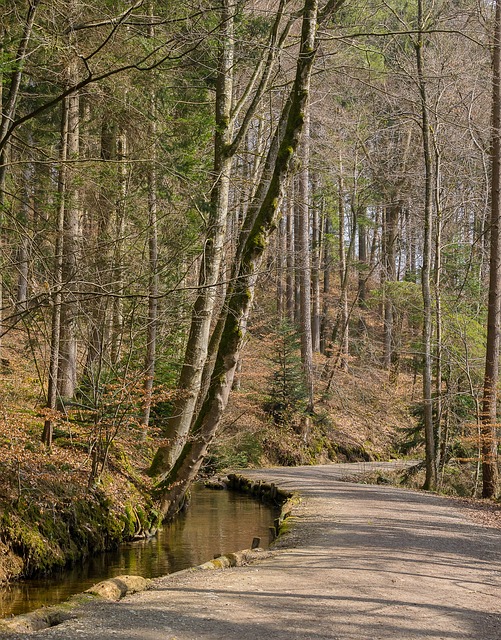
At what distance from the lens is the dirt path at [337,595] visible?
5.10 metres

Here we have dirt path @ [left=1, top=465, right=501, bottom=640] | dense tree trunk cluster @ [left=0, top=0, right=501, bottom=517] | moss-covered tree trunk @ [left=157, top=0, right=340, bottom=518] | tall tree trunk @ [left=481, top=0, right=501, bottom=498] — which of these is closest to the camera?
dirt path @ [left=1, top=465, right=501, bottom=640]

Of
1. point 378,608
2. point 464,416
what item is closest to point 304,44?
point 378,608

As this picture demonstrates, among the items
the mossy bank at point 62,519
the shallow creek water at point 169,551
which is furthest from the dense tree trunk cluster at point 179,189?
the shallow creek water at point 169,551

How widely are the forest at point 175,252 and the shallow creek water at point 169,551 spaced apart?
1.16 ft

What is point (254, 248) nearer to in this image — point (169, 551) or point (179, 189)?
point (179, 189)

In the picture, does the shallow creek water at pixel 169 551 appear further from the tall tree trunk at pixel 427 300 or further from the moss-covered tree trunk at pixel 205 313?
the tall tree trunk at pixel 427 300

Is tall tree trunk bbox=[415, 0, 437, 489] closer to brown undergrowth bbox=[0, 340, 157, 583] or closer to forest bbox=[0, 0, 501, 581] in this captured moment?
forest bbox=[0, 0, 501, 581]

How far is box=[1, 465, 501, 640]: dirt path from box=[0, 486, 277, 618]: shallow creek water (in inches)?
56.7

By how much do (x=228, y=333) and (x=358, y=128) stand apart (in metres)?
19.8

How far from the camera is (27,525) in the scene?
8945 millimetres

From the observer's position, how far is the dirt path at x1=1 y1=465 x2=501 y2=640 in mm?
5098

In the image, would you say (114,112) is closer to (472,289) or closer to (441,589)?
(441,589)

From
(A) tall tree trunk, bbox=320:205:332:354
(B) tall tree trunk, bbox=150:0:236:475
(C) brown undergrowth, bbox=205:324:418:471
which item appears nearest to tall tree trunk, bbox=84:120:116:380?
(B) tall tree trunk, bbox=150:0:236:475

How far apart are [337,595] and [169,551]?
489 cm
